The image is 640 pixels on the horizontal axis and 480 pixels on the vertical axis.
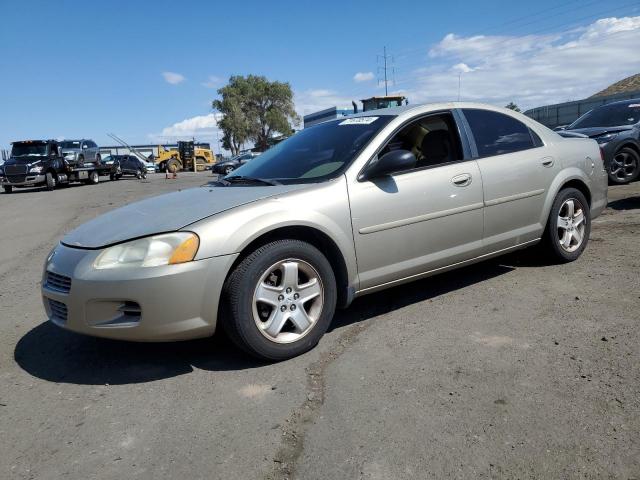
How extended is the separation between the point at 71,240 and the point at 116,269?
0.68m

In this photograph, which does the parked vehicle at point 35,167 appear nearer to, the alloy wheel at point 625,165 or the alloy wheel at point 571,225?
the alloy wheel at point 625,165

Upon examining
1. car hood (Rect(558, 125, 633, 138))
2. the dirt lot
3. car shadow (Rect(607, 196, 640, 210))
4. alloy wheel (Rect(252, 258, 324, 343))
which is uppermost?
car hood (Rect(558, 125, 633, 138))

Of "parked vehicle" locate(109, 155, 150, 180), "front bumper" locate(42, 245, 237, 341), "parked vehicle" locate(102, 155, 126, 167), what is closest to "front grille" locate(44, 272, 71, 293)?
"front bumper" locate(42, 245, 237, 341)

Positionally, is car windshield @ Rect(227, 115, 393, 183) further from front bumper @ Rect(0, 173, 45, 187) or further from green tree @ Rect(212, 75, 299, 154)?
green tree @ Rect(212, 75, 299, 154)

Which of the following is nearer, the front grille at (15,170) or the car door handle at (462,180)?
the car door handle at (462,180)

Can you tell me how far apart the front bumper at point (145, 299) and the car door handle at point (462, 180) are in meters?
1.85

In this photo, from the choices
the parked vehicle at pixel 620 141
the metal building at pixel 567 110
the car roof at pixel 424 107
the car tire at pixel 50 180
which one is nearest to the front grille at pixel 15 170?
the car tire at pixel 50 180

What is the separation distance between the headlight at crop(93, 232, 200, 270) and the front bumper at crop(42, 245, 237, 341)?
39 millimetres

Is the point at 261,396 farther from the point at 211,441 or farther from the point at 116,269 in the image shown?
the point at 116,269

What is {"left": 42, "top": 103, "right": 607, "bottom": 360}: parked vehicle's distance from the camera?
2.86 metres

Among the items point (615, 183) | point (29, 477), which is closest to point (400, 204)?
point (29, 477)

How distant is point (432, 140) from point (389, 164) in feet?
2.67

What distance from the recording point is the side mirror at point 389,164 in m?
3.42

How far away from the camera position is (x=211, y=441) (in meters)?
2.32
